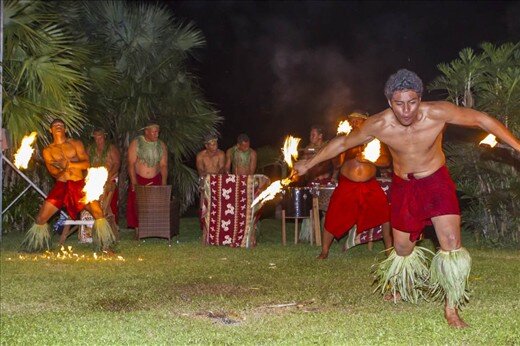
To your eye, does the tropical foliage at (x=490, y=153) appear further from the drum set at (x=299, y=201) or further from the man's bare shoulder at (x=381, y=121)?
the man's bare shoulder at (x=381, y=121)

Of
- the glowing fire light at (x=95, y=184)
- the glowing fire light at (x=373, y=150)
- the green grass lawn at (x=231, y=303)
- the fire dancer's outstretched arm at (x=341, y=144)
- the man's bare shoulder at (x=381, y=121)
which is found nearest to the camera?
the green grass lawn at (x=231, y=303)

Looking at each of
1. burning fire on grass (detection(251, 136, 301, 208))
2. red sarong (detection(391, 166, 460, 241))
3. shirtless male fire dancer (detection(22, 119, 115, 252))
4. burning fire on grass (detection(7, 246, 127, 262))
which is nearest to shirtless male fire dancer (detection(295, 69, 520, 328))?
red sarong (detection(391, 166, 460, 241))

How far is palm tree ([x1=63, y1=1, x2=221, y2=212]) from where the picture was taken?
47.0ft

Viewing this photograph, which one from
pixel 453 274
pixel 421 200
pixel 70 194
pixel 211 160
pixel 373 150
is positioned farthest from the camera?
pixel 211 160

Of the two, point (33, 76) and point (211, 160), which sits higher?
point (33, 76)

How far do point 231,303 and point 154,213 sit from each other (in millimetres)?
4711

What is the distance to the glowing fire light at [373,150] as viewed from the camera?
27.5ft

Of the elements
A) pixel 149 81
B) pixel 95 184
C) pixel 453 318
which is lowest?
pixel 453 318

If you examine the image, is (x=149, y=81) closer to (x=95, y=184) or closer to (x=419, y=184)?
(x=95, y=184)

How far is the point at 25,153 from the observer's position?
9734mm

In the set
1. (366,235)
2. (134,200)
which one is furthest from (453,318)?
(134,200)

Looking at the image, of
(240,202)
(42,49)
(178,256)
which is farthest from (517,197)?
(42,49)

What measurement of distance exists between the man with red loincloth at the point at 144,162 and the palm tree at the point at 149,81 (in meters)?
2.70

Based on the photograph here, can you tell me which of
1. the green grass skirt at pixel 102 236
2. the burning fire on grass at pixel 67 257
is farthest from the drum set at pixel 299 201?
the burning fire on grass at pixel 67 257
